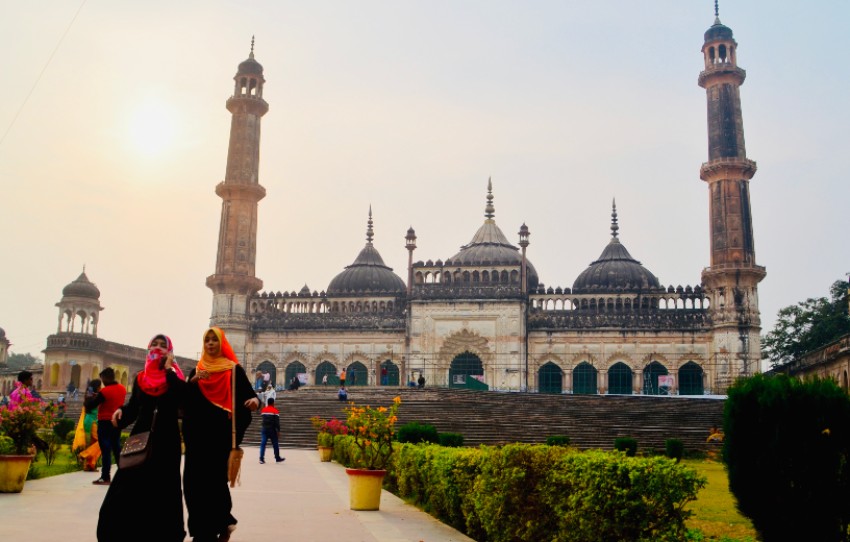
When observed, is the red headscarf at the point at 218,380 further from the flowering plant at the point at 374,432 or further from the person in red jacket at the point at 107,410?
the person in red jacket at the point at 107,410

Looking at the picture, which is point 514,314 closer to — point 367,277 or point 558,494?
point 367,277

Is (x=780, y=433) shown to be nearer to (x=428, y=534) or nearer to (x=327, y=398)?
(x=428, y=534)

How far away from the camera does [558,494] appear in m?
5.97

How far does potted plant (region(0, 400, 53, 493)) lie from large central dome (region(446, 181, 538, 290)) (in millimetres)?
31406

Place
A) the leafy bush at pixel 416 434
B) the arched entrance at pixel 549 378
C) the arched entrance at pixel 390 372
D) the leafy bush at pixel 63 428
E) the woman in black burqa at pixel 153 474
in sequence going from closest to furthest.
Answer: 1. the woman in black burqa at pixel 153 474
2. the leafy bush at pixel 416 434
3. the leafy bush at pixel 63 428
4. the arched entrance at pixel 549 378
5. the arched entrance at pixel 390 372

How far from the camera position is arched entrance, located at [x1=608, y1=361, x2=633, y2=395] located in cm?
3796

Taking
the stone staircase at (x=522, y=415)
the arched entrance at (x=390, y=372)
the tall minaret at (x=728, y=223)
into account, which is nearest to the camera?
the stone staircase at (x=522, y=415)

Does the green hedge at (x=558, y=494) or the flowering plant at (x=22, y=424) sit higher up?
the flowering plant at (x=22, y=424)

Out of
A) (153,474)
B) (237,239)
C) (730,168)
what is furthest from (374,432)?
(237,239)

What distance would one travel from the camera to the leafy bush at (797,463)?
5.42 metres

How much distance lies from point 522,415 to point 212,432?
64.3ft

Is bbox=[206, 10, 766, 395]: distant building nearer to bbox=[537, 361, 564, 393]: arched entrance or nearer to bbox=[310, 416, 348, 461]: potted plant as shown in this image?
bbox=[537, 361, 564, 393]: arched entrance

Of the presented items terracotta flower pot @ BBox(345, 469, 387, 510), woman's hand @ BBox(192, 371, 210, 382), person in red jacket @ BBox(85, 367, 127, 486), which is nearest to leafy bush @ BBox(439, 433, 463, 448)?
terracotta flower pot @ BBox(345, 469, 387, 510)

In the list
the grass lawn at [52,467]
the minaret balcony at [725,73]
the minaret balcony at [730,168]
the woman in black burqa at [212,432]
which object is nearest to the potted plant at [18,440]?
the grass lawn at [52,467]
